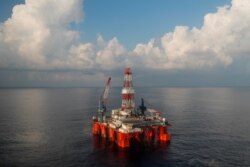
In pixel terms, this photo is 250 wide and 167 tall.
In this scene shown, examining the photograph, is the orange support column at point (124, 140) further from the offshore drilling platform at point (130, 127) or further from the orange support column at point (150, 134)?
the orange support column at point (150, 134)

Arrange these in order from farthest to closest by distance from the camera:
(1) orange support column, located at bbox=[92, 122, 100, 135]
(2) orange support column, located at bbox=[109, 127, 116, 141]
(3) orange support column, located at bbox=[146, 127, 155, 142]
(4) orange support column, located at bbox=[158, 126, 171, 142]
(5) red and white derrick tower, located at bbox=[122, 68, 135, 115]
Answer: (1) orange support column, located at bbox=[92, 122, 100, 135], (5) red and white derrick tower, located at bbox=[122, 68, 135, 115], (2) orange support column, located at bbox=[109, 127, 116, 141], (4) orange support column, located at bbox=[158, 126, 171, 142], (3) orange support column, located at bbox=[146, 127, 155, 142]

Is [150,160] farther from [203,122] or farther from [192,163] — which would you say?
[203,122]

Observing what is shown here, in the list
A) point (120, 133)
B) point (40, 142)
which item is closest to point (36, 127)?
point (40, 142)

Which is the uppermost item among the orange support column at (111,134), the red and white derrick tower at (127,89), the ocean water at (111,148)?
the red and white derrick tower at (127,89)

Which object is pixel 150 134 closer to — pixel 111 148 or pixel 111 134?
pixel 111 134

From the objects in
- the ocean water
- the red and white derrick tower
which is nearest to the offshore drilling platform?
the red and white derrick tower

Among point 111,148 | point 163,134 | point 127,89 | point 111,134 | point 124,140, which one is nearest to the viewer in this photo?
point 124,140

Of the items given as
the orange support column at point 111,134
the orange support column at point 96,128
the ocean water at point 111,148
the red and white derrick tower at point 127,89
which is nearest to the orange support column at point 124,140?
the ocean water at point 111,148

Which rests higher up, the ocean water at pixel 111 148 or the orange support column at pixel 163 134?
the orange support column at pixel 163 134

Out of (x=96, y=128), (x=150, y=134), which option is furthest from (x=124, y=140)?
(x=96, y=128)

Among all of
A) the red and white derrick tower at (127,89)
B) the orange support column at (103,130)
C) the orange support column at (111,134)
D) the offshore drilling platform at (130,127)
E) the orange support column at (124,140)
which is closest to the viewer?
the orange support column at (124,140)

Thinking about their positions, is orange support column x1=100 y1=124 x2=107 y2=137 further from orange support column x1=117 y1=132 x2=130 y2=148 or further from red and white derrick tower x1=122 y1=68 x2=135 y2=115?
orange support column x1=117 y1=132 x2=130 y2=148
